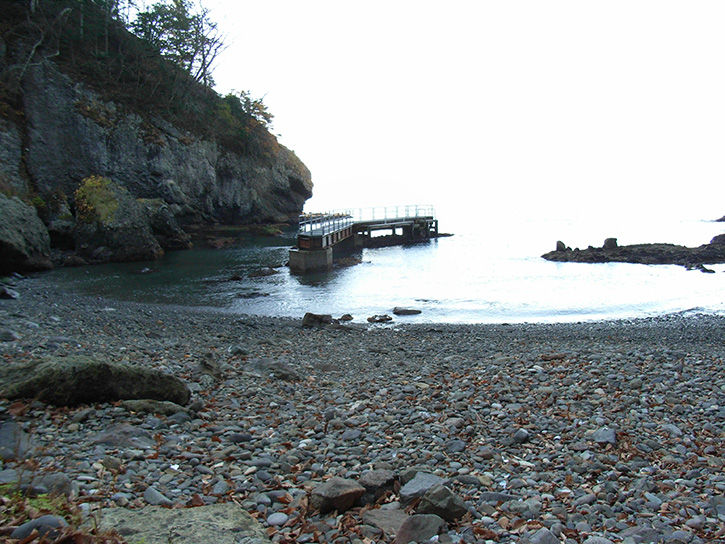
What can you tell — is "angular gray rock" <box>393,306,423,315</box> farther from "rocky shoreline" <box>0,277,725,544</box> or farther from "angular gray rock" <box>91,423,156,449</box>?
"angular gray rock" <box>91,423,156,449</box>

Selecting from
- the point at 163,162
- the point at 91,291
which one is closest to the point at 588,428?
the point at 91,291

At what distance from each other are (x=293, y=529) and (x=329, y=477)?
95 cm

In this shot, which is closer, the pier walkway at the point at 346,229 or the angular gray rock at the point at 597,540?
the angular gray rock at the point at 597,540

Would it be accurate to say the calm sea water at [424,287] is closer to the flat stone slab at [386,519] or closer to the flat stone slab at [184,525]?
the flat stone slab at [386,519]

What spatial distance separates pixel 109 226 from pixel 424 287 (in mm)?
→ 19549

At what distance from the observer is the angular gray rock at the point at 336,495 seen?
376 centimetres

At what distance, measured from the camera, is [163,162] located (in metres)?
41.1

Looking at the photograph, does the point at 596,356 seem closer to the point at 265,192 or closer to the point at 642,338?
the point at 642,338

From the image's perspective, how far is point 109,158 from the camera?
37156 millimetres

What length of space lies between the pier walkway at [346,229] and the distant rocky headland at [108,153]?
10.1 metres

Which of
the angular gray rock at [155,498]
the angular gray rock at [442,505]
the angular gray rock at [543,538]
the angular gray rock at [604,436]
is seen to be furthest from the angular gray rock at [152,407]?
the angular gray rock at [604,436]

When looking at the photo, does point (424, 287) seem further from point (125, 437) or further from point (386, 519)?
point (386, 519)

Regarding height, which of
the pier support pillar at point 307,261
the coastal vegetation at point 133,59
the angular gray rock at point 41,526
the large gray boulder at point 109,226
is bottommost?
the angular gray rock at point 41,526

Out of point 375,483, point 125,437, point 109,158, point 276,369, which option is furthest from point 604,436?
point 109,158
